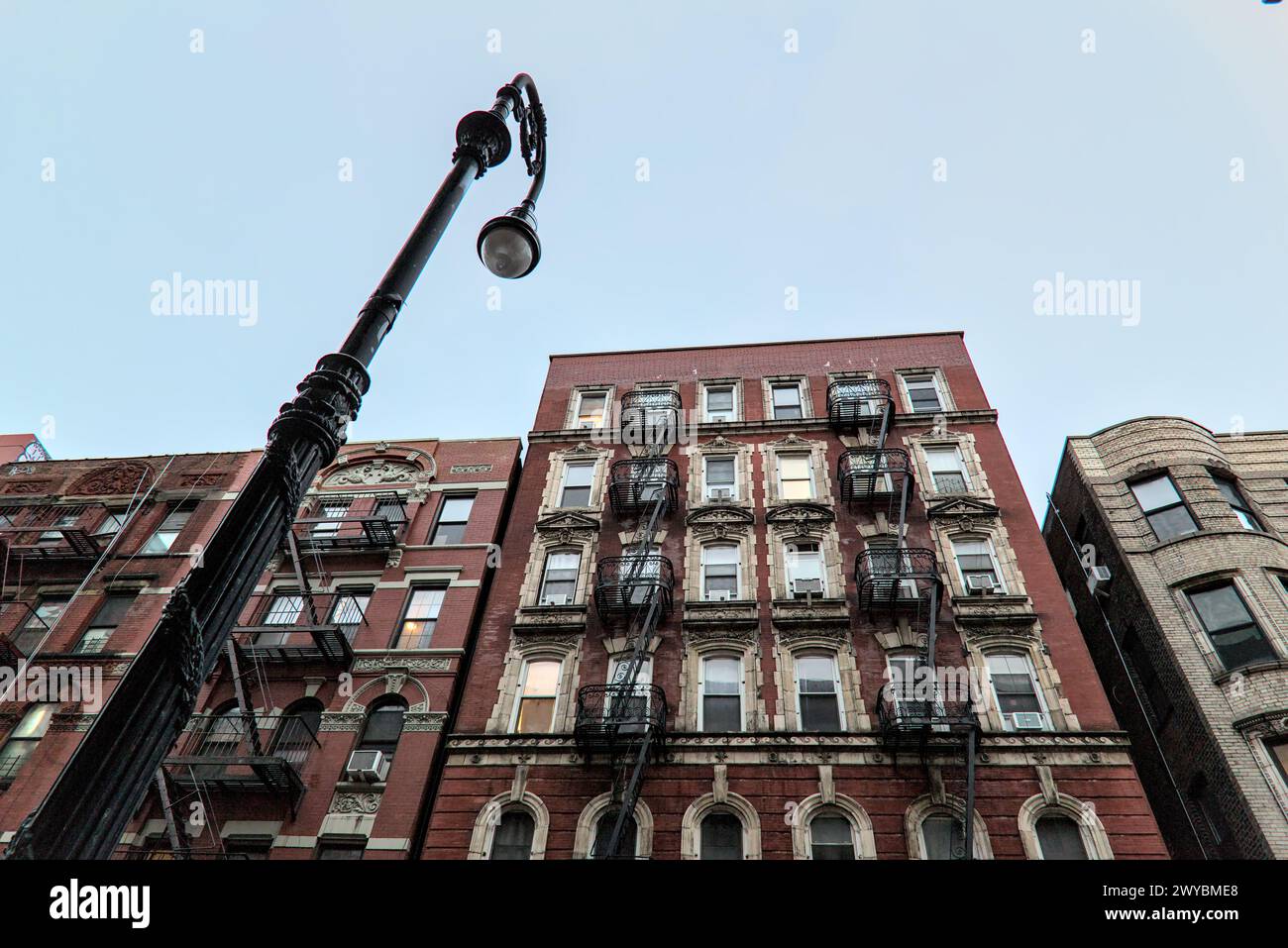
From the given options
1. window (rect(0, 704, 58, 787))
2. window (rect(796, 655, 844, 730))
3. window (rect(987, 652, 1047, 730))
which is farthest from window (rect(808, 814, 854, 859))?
window (rect(0, 704, 58, 787))

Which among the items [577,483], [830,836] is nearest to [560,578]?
[577,483]

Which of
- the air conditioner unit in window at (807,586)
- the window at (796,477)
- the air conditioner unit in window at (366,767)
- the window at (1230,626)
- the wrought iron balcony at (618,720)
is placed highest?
the window at (796,477)

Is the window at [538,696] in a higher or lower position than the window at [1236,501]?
lower

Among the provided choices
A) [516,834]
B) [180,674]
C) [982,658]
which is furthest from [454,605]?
[180,674]

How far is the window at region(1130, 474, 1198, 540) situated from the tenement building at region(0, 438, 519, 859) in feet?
55.6

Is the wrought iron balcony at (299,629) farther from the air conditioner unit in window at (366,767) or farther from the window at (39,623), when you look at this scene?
the window at (39,623)

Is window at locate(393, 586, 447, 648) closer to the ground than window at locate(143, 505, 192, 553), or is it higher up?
closer to the ground

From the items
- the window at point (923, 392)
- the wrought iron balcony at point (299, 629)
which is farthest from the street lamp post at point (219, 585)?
the window at point (923, 392)

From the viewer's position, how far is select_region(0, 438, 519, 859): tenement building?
1828cm

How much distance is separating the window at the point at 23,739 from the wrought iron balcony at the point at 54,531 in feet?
16.9

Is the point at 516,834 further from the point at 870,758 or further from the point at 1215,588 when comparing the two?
the point at 1215,588

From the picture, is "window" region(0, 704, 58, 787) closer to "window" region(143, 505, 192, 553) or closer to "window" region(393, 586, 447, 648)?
"window" region(143, 505, 192, 553)

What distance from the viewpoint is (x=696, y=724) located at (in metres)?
18.7

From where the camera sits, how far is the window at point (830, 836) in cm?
1650
